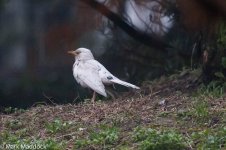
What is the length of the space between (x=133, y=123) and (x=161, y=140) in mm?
1075

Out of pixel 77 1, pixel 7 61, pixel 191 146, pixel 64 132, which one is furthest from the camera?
pixel 7 61

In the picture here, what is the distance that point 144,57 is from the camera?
929cm

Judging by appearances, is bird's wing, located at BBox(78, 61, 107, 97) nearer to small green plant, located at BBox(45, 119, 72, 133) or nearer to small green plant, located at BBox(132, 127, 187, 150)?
small green plant, located at BBox(45, 119, 72, 133)

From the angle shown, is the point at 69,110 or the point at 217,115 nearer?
the point at 217,115

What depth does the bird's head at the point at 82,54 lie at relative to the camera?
9.02 metres

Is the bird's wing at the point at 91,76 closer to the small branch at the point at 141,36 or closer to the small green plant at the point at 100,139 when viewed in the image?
the small branch at the point at 141,36

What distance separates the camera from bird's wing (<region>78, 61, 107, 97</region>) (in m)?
8.58

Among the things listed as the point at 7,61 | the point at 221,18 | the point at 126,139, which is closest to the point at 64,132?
the point at 126,139

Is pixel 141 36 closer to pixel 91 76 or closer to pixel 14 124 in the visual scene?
pixel 91 76

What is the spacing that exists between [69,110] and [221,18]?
3.13 metres

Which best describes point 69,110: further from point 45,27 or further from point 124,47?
point 124,47

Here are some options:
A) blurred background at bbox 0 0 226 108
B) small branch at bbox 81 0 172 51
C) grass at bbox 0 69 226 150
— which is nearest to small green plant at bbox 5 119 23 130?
grass at bbox 0 69 226 150

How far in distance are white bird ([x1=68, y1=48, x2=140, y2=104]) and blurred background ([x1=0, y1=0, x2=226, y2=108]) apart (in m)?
0.13

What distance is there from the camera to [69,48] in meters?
8.35
